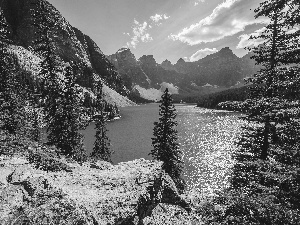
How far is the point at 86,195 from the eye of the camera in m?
10.3

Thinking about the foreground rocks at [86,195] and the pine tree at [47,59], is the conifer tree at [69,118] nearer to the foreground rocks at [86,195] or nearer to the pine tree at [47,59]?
the pine tree at [47,59]

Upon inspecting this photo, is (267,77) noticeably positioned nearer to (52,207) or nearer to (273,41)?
(273,41)

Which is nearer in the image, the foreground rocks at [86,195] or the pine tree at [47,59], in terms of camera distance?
the foreground rocks at [86,195]

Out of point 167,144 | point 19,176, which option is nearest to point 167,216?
point 19,176

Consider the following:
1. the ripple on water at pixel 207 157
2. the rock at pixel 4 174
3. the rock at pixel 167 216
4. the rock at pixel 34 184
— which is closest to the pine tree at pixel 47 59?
the rock at pixel 4 174

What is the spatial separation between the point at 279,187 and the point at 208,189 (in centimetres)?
3609

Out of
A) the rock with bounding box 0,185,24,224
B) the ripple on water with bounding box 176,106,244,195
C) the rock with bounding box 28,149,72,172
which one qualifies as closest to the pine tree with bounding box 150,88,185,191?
the ripple on water with bounding box 176,106,244,195

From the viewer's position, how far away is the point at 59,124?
25859mm

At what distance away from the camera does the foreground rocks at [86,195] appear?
7938mm

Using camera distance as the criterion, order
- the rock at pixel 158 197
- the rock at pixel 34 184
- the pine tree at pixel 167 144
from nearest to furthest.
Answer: the rock at pixel 34 184 < the rock at pixel 158 197 < the pine tree at pixel 167 144

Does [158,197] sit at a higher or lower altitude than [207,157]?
higher

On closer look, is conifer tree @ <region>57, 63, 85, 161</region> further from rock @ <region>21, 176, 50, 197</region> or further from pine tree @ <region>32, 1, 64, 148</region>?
rock @ <region>21, 176, 50, 197</region>

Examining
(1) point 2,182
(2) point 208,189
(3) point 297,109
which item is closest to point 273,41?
(3) point 297,109

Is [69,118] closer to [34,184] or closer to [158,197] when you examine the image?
[158,197]
